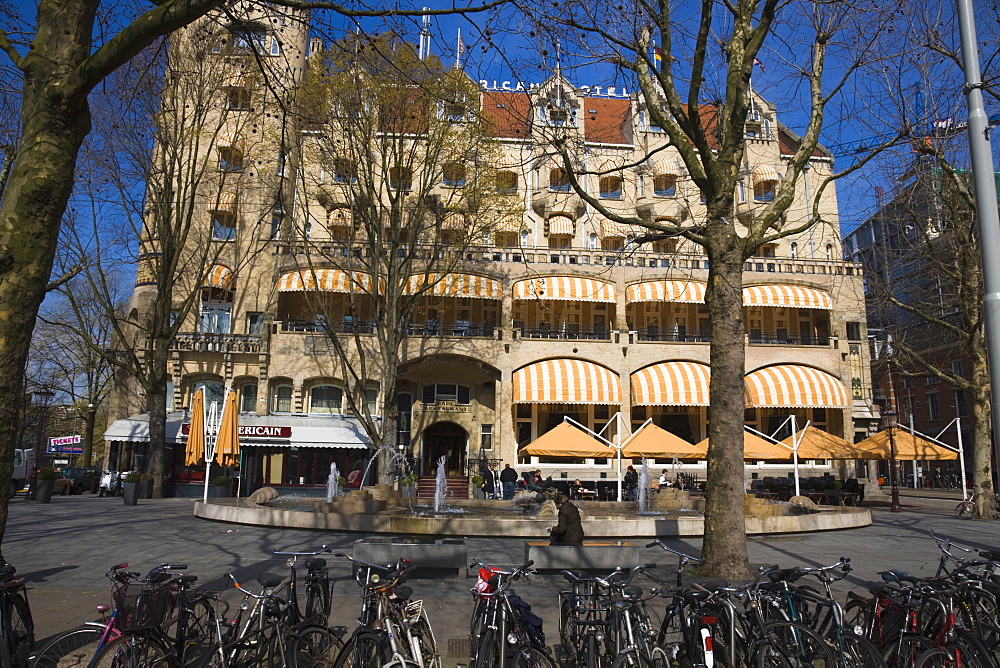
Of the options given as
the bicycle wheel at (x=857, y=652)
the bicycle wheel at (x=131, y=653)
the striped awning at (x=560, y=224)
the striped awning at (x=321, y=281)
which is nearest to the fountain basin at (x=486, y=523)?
the bicycle wheel at (x=131, y=653)

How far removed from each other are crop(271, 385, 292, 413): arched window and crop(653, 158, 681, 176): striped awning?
23.1 m

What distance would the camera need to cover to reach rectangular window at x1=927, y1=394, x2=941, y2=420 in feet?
172

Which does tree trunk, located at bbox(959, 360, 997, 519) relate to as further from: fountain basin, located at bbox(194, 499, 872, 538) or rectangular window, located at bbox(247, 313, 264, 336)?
rectangular window, located at bbox(247, 313, 264, 336)

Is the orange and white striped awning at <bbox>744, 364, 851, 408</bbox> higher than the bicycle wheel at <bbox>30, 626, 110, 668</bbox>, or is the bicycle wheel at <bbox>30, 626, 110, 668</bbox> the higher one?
the orange and white striped awning at <bbox>744, 364, 851, 408</bbox>

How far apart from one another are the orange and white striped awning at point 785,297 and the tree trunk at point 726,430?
88.7 feet

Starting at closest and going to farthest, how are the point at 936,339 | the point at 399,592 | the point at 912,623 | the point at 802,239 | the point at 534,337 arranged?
the point at 399,592 < the point at 912,623 < the point at 534,337 < the point at 802,239 < the point at 936,339

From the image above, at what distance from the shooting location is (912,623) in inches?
236

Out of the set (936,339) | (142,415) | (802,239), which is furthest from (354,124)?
(936,339)

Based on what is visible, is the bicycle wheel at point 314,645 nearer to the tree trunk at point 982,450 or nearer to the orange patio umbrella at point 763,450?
the orange patio umbrella at point 763,450

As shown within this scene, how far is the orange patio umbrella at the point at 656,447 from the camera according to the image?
82.4 ft

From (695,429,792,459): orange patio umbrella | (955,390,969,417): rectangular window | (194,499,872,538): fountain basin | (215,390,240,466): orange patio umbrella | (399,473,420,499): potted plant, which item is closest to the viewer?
(194,499,872,538): fountain basin

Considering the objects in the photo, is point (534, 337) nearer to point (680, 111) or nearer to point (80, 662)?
point (680, 111)

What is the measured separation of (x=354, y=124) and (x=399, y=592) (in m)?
21.1

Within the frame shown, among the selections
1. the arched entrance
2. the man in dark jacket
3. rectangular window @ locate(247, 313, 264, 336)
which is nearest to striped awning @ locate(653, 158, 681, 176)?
the arched entrance
